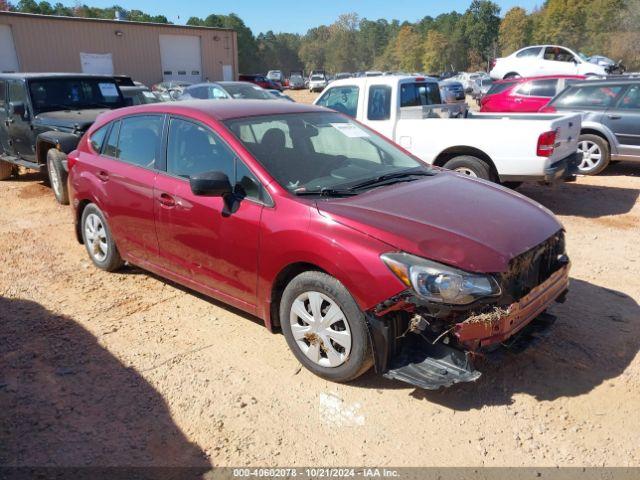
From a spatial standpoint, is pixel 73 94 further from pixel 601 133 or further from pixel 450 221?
pixel 601 133

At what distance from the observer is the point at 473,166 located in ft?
23.2

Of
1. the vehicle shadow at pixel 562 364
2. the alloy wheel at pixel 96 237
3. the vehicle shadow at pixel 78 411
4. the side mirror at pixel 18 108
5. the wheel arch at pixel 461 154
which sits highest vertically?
the side mirror at pixel 18 108

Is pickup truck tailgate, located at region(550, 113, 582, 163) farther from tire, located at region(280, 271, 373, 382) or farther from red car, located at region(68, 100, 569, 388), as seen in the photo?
tire, located at region(280, 271, 373, 382)

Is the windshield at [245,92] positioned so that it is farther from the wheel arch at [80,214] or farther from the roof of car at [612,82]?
the wheel arch at [80,214]

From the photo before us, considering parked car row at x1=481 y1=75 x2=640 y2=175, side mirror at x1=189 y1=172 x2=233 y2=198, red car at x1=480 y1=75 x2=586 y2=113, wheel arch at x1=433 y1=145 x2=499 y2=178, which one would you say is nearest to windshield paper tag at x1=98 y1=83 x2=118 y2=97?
wheel arch at x1=433 y1=145 x2=499 y2=178

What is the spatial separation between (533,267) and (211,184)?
2095mm

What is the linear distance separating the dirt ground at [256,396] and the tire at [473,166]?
2.46 metres

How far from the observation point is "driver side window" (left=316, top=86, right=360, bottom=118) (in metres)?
8.32

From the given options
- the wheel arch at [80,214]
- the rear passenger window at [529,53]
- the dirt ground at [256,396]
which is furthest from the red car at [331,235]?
the rear passenger window at [529,53]

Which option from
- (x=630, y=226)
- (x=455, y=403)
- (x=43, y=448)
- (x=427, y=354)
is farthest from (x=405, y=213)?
(x=630, y=226)

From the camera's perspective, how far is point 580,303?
4.45m

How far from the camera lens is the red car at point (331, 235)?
295cm

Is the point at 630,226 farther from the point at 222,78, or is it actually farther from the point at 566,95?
the point at 222,78

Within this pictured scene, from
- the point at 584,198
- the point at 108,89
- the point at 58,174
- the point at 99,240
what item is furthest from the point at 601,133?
the point at 58,174
